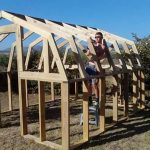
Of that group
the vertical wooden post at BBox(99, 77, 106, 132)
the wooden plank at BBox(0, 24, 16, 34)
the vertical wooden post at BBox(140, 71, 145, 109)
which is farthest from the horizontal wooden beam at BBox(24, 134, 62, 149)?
the vertical wooden post at BBox(140, 71, 145, 109)

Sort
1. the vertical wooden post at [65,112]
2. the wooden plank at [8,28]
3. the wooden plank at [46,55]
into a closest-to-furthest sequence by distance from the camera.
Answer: the vertical wooden post at [65,112], the wooden plank at [46,55], the wooden plank at [8,28]

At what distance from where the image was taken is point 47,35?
23.2ft

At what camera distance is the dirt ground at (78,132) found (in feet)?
24.3

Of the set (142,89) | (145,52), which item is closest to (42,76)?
(142,89)

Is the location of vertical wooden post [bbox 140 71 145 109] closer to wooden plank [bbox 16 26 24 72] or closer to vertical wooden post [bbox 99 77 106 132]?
vertical wooden post [bbox 99 77 106 132]

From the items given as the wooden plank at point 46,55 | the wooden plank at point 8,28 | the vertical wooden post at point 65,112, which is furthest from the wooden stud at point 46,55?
the wooden plank at point 8,28

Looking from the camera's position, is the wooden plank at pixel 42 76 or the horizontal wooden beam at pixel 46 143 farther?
the horizontal wooden beam at pixel 46 143

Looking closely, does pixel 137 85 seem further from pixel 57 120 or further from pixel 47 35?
pixel 47 35

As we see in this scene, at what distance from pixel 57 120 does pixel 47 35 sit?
11.6 ft

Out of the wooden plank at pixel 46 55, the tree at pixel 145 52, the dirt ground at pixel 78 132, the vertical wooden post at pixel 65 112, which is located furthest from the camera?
the tree at pixel 145 52

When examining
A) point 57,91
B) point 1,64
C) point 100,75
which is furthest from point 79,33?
point 1,64

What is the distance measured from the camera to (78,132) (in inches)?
332

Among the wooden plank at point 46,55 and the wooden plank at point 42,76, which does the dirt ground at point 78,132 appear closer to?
the wooden plank at point 42,76

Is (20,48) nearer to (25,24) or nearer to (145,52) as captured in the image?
(25,24)
